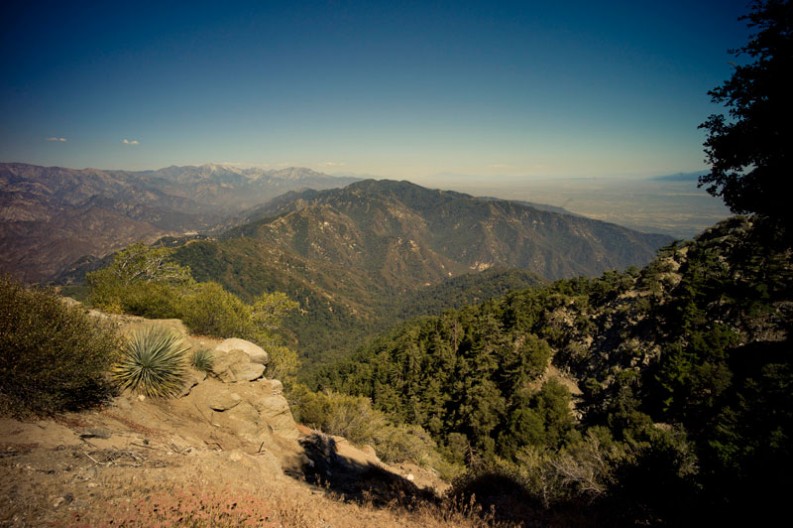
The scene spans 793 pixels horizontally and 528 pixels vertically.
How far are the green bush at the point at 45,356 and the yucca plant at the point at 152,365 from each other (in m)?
1.18

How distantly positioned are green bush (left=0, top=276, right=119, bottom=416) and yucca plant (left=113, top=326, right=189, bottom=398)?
118 cm

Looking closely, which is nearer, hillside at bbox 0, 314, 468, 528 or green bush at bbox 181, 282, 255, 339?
hillside at bbox 0, 314, 468, 528

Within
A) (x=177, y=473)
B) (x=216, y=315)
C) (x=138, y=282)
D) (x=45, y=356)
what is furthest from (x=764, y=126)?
(x=138, y=282)

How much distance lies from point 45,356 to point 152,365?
3.99 meters

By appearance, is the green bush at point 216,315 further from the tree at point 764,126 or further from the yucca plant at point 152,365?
the tree at point 764,126

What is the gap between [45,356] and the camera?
331 inches

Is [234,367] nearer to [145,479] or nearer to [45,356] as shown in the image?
[45,356]

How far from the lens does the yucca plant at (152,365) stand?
1148 centimetres

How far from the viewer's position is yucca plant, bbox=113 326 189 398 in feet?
37.7

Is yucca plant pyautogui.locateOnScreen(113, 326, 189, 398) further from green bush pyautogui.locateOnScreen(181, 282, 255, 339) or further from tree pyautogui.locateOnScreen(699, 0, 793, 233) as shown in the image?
tree pyautogui.locateOnScreen(699, 0, 793, 233)

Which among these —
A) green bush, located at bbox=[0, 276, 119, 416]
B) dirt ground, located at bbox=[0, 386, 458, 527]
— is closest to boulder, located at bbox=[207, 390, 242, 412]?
dirt ground, located at bbox=[0, 386, 458, 527]

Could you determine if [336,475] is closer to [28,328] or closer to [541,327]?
[28,328]

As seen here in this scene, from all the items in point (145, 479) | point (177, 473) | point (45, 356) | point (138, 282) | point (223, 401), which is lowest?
point (223, 401)

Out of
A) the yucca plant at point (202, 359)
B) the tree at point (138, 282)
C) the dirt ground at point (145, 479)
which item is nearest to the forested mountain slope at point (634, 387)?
the dirt ground at point (145, 479)
